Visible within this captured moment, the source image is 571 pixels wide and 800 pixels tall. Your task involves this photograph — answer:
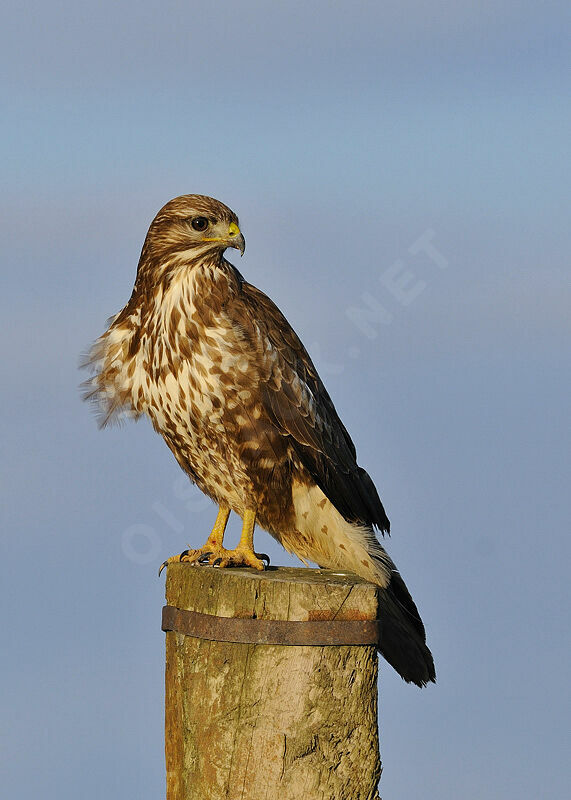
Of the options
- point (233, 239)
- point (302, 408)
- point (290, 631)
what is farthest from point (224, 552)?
point (233, 239)

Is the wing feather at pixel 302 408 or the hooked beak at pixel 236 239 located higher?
the hooked beak at pixel 236 239

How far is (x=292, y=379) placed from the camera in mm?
6074

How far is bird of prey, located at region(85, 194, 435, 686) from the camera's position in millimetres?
5832

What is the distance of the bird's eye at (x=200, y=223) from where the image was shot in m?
5.89

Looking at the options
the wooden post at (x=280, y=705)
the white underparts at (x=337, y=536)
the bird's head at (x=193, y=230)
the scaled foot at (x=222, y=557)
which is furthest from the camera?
the white underparts at (x=337, y=536)

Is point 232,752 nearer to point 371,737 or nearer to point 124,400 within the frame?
point 371,737

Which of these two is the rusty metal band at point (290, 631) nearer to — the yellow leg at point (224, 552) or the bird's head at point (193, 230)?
the yellow leg at point (224, 552)

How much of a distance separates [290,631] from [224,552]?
1.48 m

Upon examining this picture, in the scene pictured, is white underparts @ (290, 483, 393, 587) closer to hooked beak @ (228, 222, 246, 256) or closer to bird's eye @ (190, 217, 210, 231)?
hooked beak @ (228, 222, 246, 256)

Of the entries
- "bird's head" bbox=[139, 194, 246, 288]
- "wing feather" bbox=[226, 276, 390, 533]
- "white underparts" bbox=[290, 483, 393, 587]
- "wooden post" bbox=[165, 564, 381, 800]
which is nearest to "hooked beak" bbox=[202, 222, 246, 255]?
"bird's head" bbox=[139, 194, 246, 288]

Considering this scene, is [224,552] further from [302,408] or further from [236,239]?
[236,239]

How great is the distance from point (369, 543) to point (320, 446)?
62 cm

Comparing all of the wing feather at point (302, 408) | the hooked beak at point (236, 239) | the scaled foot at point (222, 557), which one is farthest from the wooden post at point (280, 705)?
the hooked beak at point (236, 239)

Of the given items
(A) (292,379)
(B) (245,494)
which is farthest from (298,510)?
(A) (292,379)
